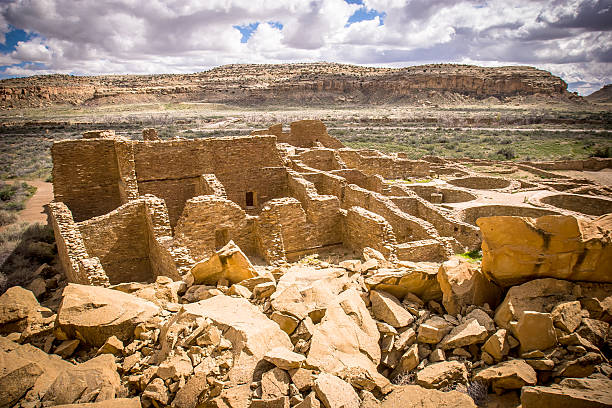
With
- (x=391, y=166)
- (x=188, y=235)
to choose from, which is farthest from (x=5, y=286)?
(x=391, y=166)

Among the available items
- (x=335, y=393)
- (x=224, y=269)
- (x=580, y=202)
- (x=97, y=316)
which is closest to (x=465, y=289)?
(x=335, y=393)

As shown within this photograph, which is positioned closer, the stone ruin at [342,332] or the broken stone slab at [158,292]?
the stone ruin at [342,332]

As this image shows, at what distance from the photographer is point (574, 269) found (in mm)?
4270

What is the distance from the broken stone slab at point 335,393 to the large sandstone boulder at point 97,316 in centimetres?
260

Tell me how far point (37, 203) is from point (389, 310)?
69.1ft

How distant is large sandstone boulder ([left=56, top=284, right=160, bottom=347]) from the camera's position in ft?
15.3

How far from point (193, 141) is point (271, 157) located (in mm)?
2752

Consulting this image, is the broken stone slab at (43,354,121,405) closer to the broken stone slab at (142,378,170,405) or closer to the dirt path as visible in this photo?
the broken stone slab at (142,378,170,405)

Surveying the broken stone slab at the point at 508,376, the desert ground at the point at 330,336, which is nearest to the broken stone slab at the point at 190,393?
the desert ground at the point at 330,336

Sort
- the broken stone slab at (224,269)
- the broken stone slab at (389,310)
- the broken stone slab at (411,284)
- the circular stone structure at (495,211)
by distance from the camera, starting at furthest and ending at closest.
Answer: the circular stone structure at (495,211) < the broken stone slab at (224,269) < the broken stone slab at (411,284) < the broken stone slab at (389,310)

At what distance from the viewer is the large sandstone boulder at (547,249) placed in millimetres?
4207

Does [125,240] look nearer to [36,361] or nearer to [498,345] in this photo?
[36,361]

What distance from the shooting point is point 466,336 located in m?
4.09

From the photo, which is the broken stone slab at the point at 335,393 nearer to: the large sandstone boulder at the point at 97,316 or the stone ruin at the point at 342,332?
the stone ruin at the point at 342,332
